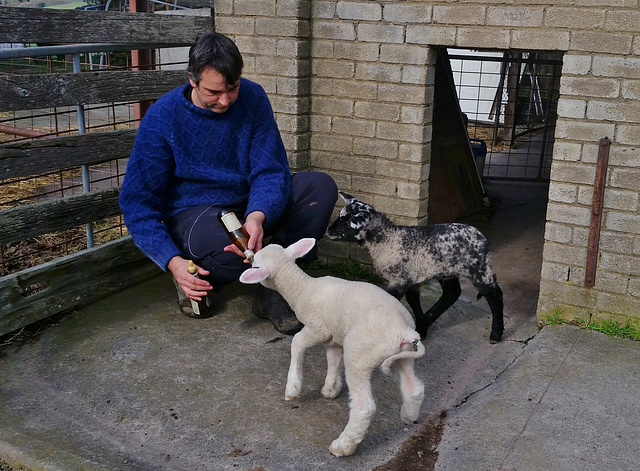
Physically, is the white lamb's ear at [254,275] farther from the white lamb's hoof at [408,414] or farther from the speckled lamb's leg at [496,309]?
the speckled lamb's leg at [496,309]

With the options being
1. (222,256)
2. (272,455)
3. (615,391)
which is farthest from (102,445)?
(615,391)

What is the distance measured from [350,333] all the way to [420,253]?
4.40 feet

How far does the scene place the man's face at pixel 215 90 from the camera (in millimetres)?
3994

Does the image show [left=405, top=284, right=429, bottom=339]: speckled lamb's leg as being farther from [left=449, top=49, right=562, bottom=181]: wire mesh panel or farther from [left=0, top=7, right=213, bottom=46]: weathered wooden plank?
[left=449, top=49, right=562, bottom=181]: wire mesh panel

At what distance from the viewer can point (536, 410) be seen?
3.89m

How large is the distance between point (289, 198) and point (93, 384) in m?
1.71

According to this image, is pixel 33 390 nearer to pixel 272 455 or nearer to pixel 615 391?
pixel 272 455

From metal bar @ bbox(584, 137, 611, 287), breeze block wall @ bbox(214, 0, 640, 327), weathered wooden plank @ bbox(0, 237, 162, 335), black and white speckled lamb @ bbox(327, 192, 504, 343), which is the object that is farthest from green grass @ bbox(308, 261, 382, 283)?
metal bar @ bbox(584, 137, 611, 287)

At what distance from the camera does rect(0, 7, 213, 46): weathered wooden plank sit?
14.3ft

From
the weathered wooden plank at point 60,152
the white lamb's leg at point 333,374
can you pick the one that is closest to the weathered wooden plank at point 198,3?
the weathered wooden plank at point 60,152

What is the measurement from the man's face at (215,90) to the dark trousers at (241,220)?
70 cm

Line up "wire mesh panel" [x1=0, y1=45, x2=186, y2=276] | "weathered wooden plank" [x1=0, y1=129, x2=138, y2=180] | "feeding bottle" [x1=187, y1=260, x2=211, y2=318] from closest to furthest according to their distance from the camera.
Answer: "weathered wooden plank" [x1=0, y1=129, x2=138, y2=180]
"feeding bottle" [x1=187, y1=260, x2=211, y2=318]
"wire mesh panel" [x1=0, y1=45, x2=186, y2=276]

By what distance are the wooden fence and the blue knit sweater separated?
2.14 feet

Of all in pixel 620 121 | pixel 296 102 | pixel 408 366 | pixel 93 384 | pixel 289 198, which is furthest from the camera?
pixel 296 102
